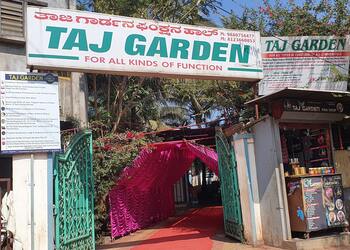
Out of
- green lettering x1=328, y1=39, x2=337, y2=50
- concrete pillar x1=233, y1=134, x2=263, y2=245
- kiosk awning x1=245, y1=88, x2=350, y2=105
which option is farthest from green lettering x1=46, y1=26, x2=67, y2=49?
green lettering x1=328, y1=39, x2=337, y2=50

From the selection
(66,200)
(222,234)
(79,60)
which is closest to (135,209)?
(222,234)

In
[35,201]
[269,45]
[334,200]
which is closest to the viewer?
[35,201]

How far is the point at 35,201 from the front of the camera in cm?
737

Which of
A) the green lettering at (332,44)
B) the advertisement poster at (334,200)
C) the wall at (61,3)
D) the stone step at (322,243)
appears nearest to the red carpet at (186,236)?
the stone step at (322,243)

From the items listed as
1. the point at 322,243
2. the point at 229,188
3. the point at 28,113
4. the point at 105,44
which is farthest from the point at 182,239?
the point at 28,113

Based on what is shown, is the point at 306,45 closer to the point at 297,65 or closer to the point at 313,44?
the point at 313,44

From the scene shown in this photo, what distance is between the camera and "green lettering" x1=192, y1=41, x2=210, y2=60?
30.4ft

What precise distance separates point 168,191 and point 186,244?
7676 mm

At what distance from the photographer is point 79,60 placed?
27.2ft

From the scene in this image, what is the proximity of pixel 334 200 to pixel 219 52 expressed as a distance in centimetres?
397

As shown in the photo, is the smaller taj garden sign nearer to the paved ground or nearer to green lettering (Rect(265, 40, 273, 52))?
green lettering (Rect(265, 40, 273, 52))

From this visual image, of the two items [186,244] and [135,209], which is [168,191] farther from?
[186,244]

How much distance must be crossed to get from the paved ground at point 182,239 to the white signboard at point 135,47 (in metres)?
3.85

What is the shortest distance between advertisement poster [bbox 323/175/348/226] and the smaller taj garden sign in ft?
4.77
